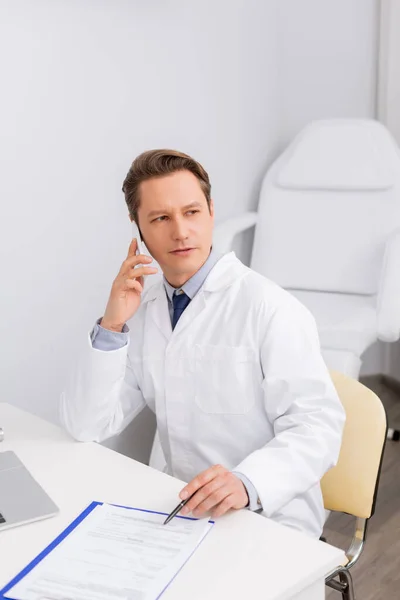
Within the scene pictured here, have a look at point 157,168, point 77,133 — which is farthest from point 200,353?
point 77,133

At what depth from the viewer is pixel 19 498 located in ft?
4.37

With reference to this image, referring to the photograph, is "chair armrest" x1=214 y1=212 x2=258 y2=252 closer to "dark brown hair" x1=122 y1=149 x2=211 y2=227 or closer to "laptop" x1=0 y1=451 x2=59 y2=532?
"dark brown hair" x1=122 y1=149 x2=211 y2=227

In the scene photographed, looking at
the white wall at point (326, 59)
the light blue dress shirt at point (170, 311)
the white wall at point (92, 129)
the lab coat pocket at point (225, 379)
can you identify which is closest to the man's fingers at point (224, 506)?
the light blue dress shirt at point (170, 311)

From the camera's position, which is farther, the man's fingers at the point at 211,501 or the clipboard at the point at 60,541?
the man's fingers at the point at 211,501

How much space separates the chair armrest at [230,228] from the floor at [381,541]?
36.8 inches

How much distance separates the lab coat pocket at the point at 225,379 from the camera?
1.54 metres

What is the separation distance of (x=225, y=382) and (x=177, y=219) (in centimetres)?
32

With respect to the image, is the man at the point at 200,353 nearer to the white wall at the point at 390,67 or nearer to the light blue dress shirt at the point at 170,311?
the light blue dress shirt at the point at 170,311

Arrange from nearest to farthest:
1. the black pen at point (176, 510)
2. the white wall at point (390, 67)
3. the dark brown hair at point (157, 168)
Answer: the black pen at point (176, 510), the dark brown hair at point (157, 168), the white wall at point (390, 67)

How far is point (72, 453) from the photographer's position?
4.94ft

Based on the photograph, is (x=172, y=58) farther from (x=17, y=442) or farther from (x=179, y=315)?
(x=17, y=442)

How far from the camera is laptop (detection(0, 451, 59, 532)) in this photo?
1264mm

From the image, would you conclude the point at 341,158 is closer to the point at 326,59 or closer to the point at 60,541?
the point at 326,59

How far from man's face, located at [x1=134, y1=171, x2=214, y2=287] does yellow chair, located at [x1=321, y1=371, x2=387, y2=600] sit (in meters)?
0.39
